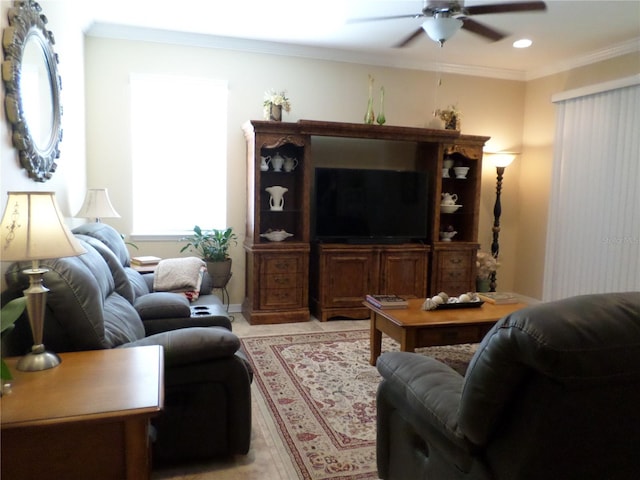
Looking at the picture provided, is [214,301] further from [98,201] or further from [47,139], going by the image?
[47,139]

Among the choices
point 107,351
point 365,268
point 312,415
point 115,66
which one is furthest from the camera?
point 365,268

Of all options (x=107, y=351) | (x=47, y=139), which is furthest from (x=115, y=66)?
(x=107, y=351)

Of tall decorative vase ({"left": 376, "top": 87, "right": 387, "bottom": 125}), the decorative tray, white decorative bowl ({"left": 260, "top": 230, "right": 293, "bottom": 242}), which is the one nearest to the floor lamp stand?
tall decorative vase ({"left": 376, "top": 87, "right": 387, "bottom": 125})

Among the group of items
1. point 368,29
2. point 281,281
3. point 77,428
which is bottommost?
point 281,281

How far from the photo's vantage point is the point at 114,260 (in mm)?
2750

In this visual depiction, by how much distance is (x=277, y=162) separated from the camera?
4.58m

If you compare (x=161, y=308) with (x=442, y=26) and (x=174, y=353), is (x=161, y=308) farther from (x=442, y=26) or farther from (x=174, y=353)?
(x=442, y=26)

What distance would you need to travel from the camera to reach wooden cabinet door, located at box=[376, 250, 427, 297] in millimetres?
4730

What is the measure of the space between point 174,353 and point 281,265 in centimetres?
256

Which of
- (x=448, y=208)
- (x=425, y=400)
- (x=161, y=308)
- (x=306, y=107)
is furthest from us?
(x=448, y=208)

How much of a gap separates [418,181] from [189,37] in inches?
110

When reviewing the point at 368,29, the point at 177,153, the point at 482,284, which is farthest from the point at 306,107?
the point at 482,284

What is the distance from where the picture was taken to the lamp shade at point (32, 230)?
1517 mm

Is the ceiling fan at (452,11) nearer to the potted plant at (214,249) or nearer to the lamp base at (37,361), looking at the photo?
the potted plant at (214,249)
